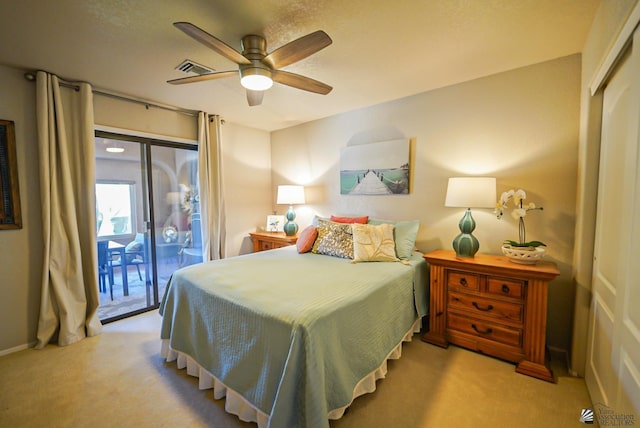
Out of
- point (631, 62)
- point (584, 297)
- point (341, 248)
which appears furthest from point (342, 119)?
point (584, 297)

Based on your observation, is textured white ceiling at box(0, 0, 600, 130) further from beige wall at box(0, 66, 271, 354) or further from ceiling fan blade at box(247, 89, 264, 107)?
ceiling fan blade at box(247, 89, 264, 107)

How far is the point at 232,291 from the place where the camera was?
1.72 meters

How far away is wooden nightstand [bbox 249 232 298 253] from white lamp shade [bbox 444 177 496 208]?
210 cm

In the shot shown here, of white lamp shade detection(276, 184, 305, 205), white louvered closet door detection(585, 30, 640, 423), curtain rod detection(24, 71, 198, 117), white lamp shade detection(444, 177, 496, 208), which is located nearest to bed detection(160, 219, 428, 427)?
white lamp shade detection(444, 177, 496, 208)

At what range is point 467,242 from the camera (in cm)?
230

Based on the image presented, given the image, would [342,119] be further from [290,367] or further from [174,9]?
[290,367]

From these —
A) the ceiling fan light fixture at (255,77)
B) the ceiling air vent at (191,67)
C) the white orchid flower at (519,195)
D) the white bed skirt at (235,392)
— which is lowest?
the white bed skirt at (235,392)

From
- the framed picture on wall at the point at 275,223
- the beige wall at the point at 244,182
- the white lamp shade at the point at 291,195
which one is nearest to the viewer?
the white lamp shade at the point at 291,195

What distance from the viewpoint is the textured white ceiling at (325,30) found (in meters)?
1.56

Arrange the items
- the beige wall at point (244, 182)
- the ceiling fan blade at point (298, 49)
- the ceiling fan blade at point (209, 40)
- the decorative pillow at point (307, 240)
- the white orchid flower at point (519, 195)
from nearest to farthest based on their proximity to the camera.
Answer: the ceiling fan blade at point (209, 40), the ceiling fan blade at point (298, 49), the white orchid flower at point (519, 195), the decorative pillow at point (307, 240), the beige wall at point (244, 182)

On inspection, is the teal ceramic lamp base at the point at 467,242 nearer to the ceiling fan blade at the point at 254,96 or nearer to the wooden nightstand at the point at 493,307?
the wooden nightstand at the point at 493,307

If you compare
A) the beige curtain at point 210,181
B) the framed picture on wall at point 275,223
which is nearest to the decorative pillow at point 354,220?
the framed picture on wall at point 275,223

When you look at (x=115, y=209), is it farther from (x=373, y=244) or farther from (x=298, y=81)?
(x=373, y=244)

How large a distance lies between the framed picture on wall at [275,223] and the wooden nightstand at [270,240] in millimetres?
77
